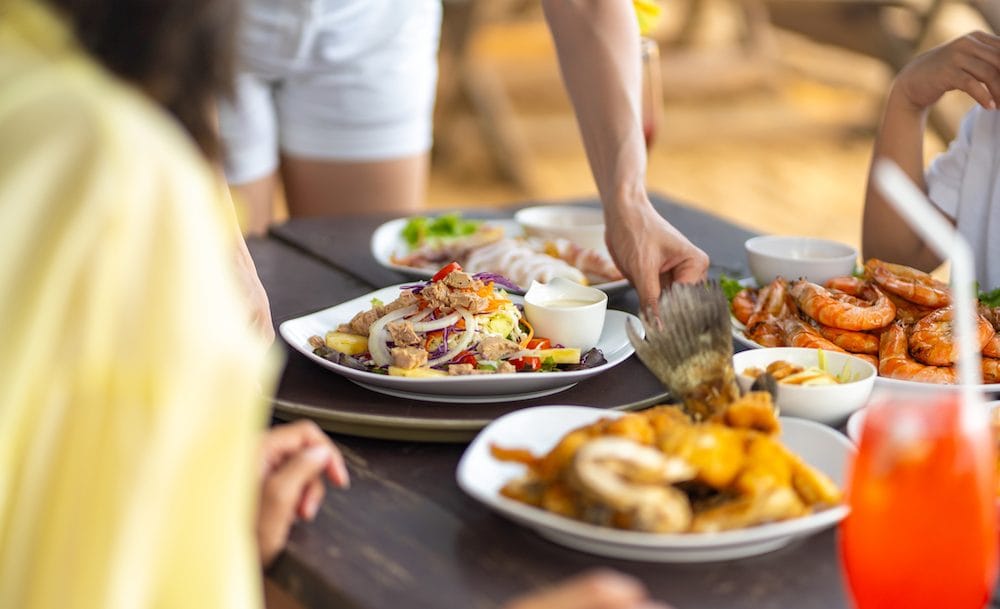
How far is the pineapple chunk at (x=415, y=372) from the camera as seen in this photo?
1232 mm

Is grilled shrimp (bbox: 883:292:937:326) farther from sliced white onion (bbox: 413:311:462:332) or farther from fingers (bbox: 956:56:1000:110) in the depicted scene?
sliced white onion (bbox: 413:311:462:332)

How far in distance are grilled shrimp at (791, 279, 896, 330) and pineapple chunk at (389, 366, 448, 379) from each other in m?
0.49

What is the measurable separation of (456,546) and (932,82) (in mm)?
1117

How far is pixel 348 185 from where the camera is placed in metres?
2.40

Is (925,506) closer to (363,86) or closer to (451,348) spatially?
(451,348)

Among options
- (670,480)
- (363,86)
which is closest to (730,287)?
(670,480)

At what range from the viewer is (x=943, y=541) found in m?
0.76

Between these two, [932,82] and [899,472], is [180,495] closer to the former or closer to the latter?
[899,472]

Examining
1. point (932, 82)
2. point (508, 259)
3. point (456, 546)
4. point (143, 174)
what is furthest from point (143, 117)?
point (932, 82)

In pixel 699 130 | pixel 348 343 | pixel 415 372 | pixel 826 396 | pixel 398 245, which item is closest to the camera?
pixel 826 396

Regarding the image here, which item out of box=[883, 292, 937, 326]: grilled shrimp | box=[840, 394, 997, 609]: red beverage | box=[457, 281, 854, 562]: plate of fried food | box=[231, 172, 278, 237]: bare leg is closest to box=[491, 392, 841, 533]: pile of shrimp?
box=[457, 281, 854, 562]: plate of fried food

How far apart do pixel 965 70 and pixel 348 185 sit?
1.27 m

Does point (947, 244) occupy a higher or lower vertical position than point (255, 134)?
higher

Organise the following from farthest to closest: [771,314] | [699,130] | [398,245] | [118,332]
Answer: [699,130], [398,245], [771,314], [118,332]
